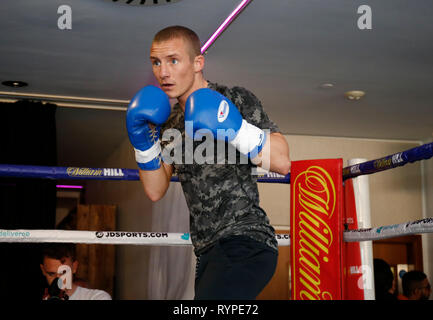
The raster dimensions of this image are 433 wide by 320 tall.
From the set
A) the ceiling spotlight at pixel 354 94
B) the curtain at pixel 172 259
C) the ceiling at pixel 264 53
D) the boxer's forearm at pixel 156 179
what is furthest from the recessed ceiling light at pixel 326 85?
the boxer's forearm at pixel 156 179

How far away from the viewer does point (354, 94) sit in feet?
15.5

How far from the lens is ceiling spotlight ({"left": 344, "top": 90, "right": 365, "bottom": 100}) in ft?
15.4

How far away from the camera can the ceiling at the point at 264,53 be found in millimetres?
3205

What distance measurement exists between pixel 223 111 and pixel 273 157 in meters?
0.18

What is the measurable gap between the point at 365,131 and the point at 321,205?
13.5 feet

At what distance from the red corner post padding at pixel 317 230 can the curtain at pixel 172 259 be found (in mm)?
2234

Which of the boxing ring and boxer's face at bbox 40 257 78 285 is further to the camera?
boxer's face at bbox 40 257 78 285

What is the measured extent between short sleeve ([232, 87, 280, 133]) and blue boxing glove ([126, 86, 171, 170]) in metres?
0.19

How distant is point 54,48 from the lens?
3777mm

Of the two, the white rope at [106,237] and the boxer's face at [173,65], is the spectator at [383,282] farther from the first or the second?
the boxer's face at [173,65]

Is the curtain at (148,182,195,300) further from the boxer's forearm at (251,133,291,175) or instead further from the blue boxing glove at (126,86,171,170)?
the boxer's forearm at (251,133,291,175)

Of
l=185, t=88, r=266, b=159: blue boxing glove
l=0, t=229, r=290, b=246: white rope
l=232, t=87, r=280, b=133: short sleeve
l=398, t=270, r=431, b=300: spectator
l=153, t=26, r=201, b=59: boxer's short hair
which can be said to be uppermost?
l=153, t=26, r=201, b=59: boxer's short hair

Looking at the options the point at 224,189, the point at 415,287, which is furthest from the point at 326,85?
the point at 224,189

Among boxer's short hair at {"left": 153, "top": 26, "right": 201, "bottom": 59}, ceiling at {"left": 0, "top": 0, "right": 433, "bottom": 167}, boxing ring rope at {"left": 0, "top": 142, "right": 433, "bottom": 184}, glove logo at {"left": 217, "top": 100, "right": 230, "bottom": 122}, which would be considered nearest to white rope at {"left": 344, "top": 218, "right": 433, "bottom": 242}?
boxing ring rope at {"left": 0, "top": 142, "right": 433, "bottom": 184}
